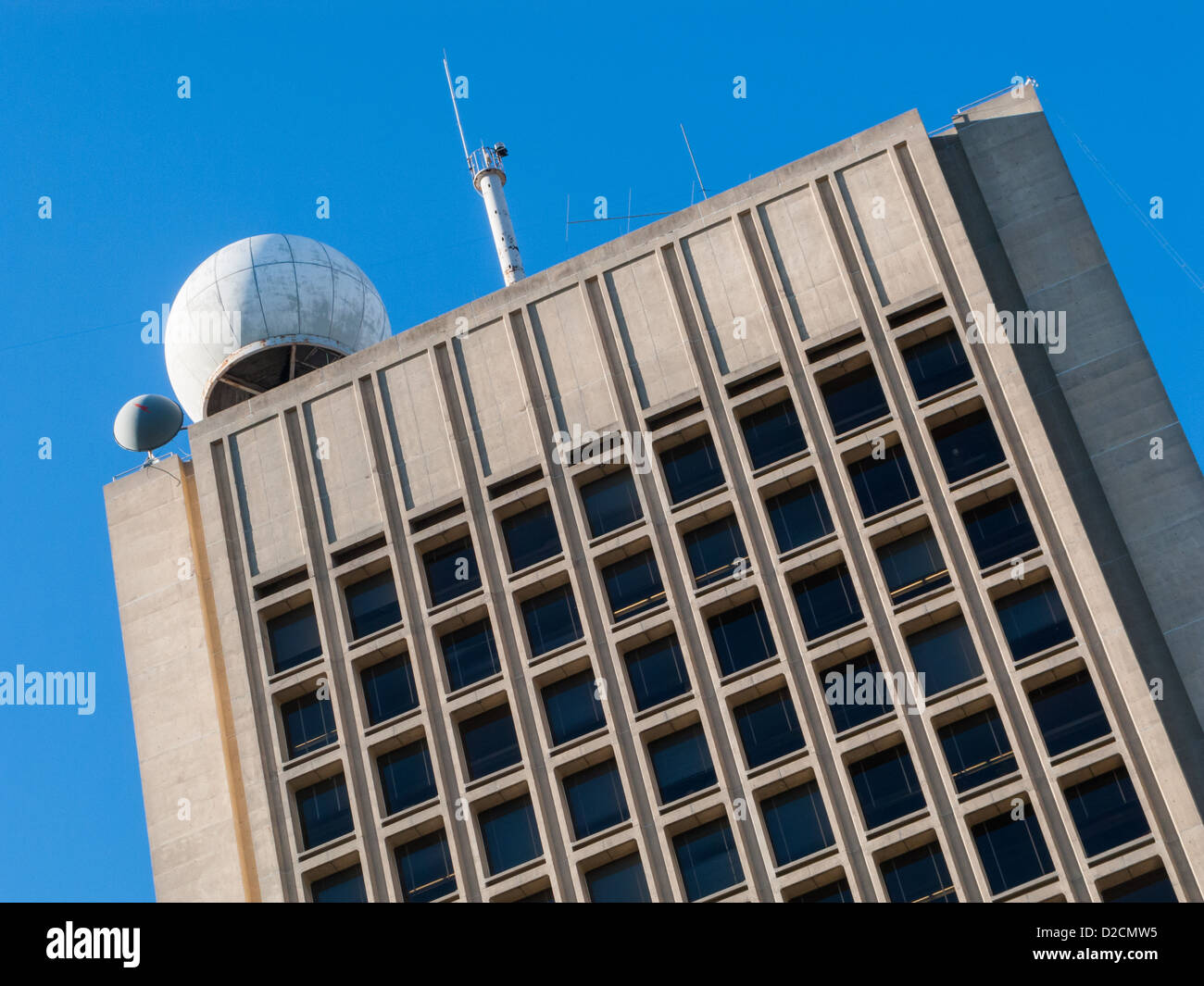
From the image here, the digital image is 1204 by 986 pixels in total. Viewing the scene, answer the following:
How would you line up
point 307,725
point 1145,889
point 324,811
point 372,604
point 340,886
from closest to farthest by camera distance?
point 1145,889, point 340,886, point 324,811, point 307,725, point 372,604

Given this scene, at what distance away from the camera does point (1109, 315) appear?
49062 mm

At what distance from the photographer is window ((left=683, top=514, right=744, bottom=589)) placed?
47656mm

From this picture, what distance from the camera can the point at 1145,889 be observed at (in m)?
40.0

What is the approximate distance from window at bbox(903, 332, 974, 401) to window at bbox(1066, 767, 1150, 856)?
12686mm

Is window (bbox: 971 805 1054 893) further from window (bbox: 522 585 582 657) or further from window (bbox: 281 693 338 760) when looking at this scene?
window (bbox: 281 693 338 760)

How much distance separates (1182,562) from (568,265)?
22.0 m

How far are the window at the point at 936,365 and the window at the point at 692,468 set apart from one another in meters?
6.51

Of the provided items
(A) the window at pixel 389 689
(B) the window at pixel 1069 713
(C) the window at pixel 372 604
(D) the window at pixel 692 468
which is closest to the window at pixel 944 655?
(B) the window at pixel 1069 713

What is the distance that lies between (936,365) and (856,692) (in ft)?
35.1

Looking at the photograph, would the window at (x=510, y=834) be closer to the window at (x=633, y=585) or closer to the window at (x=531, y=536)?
the window at (x=633, y=585)

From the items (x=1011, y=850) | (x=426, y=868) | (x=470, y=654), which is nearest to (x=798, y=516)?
(x=470, y=654)

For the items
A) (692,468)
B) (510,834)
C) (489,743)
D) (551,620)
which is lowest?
(510,834)

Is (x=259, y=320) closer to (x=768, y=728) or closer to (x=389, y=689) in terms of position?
(x=389, y=689)

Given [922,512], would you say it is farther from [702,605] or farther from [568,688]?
[568,688]
